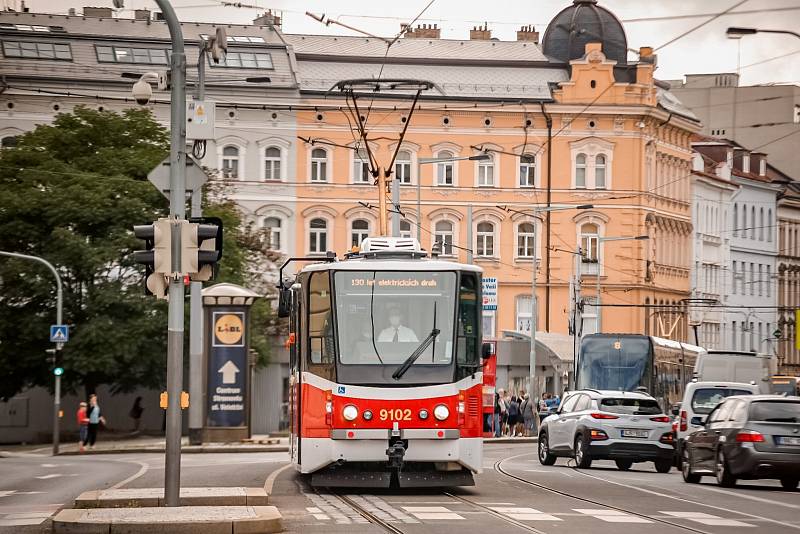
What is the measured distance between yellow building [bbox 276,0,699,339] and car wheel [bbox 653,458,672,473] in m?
49.6

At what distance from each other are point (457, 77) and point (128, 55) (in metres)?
15.4

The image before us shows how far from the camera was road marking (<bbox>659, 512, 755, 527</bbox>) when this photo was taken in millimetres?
19688

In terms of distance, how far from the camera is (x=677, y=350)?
6531cm

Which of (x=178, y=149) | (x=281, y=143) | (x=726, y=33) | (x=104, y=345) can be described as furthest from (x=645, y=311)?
(x=178, y=149)

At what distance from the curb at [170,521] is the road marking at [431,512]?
2079 mm

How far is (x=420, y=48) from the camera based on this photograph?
290ft

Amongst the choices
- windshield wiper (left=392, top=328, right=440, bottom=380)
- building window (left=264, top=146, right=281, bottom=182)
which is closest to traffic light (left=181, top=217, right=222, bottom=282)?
windshield wiper (left=392, top=328, right=440, bottom=380)

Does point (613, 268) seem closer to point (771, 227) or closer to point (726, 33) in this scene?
point (771, 227)

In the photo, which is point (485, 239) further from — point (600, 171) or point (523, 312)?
point (600, 171)

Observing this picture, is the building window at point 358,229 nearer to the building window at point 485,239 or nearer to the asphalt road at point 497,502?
the building window at point 485,239

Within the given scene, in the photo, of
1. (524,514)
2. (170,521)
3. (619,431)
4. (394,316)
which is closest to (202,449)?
(619,431)

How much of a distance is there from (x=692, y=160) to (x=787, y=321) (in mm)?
18951

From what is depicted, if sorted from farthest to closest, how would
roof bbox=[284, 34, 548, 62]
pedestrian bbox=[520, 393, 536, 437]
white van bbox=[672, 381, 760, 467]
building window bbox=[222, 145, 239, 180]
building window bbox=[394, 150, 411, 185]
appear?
roof bbox=[284, 34, 548, 62]
building window bbox=[394, 150, 411, 185]
building window bbox=[222, 145, 239, 180]
pedestrian bbox=[520, 393, 536, 437]
white van bbox=[672, 381, 760, 467]

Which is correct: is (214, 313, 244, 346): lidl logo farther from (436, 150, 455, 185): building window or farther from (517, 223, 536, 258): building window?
(517, 223, 536, 258): building window
